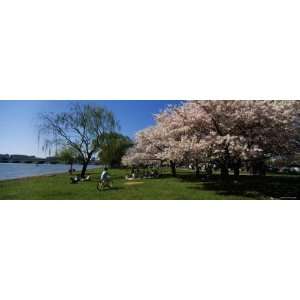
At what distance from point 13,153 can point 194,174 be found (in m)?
3.72

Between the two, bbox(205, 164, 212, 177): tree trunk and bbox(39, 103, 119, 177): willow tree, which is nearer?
bbox(39, 103, 119, 177): willow tree

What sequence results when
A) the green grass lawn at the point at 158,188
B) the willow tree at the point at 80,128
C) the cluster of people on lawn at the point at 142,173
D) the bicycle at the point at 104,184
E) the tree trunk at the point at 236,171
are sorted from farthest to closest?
1. the cluster of people on lawn at the point at 142,173
2. the tree trunk at the point at 236,171
3. the bicycle at the point at 104,184
4. the willow tree at the point at 80,128
5. the green grass lawn at the point at 158,188

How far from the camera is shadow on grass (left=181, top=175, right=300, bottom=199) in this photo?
6.53m

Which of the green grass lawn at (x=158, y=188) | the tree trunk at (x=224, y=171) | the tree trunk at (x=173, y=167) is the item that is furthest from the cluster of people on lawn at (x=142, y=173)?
the tree trunk at (x=224, y=171)

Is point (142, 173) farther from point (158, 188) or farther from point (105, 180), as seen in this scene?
point (105, 180)

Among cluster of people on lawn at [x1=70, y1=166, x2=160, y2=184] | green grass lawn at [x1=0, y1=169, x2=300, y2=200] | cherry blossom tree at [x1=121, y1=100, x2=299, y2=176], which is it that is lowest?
green grass lawn at [x1=0, y1=169, x2=300, y2=200]

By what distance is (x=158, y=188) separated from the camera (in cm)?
664

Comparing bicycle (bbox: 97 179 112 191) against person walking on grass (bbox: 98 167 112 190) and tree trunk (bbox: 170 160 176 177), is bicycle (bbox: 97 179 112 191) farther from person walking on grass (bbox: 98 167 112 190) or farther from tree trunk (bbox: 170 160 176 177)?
tree trunk (bbox: 170 160 176 177)

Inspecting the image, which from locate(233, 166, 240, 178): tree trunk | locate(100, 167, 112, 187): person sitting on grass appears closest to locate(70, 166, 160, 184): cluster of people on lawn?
locate(100, 167, 112, 187): person sitting on grass

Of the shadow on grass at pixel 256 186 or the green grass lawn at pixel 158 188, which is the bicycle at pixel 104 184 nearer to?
the green grass lawn at pixel 158 188

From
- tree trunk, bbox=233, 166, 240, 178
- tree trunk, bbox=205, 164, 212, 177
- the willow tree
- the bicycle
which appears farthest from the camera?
tree trunk, bbox=205, 164, 212, 177

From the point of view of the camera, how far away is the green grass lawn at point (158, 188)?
630cm

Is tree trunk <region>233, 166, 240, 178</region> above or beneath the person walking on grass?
above
